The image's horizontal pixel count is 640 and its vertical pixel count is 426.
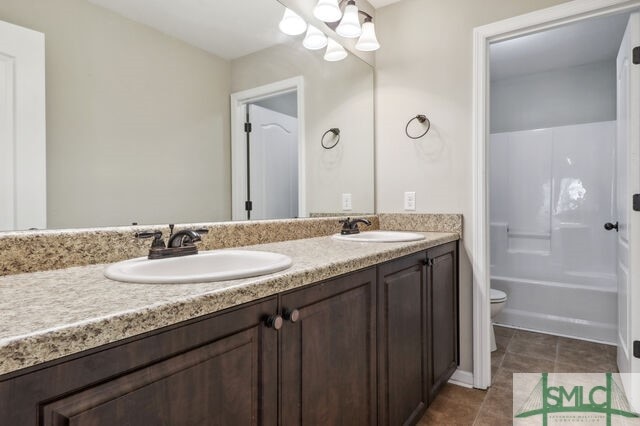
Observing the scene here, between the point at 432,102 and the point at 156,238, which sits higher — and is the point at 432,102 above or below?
above

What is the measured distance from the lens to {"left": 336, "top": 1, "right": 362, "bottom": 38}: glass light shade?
1.94 meters

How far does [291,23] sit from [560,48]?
2356 millimetres

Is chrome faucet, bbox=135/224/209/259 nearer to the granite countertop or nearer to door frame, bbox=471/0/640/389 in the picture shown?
the granite countertop

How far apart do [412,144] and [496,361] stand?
4.82ft

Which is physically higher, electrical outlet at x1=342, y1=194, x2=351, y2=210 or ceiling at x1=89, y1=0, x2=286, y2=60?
ceiling at x1=89, y1=0, x2=286, y2=60

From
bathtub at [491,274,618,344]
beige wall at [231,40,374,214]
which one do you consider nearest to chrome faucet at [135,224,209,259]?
beige wall at [231,40,374,214]

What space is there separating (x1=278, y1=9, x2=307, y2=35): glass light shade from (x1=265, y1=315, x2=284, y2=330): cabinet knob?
1.41m

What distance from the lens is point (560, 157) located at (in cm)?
327

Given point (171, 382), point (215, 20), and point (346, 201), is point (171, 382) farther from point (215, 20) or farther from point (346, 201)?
point (346, 201)

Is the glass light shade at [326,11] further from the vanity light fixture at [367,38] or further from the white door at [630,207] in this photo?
the white door at [630,207]

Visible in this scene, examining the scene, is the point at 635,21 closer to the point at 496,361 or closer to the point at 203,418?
the point at 496,361

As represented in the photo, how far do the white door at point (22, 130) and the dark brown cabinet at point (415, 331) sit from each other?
3.31 feet

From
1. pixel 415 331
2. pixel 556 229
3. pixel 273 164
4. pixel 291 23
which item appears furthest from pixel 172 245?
pixel 556 229

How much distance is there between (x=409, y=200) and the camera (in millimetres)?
2193
